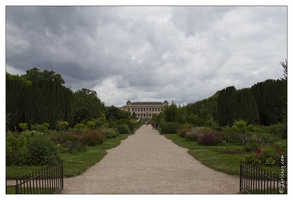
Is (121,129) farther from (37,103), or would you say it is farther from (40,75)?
(40,75)

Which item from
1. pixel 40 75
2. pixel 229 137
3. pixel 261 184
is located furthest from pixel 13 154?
pixel 40 75

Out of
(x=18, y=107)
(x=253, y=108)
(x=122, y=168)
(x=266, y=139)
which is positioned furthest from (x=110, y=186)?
(x=253, y=108)

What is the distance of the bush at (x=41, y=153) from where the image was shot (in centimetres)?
→ 1085

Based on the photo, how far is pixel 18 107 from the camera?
28.7 meters

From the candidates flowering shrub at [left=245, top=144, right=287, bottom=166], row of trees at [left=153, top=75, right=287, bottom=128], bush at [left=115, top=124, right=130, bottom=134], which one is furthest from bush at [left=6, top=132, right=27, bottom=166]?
bush at [left=115, top=124, right=130, bottom=134]

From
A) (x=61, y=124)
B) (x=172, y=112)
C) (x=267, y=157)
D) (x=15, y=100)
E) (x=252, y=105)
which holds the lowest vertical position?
(x=267, y=157)

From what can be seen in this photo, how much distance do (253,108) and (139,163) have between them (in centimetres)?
2234

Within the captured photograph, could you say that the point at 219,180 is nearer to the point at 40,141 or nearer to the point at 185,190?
the point at 185,190

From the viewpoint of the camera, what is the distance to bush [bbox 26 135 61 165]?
10852mm

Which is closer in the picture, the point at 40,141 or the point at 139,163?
the point at 40,141

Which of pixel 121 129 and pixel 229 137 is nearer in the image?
pixel 229 137

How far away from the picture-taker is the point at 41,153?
11.1m

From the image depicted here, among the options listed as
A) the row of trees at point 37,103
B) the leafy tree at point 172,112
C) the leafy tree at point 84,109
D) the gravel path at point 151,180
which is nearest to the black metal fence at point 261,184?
the gravel path at point 151,180

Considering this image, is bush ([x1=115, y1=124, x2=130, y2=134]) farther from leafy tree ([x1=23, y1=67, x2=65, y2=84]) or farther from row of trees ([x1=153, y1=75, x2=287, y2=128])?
leafy tree ([x1=23, y1=67, x2=65, y2=84])
